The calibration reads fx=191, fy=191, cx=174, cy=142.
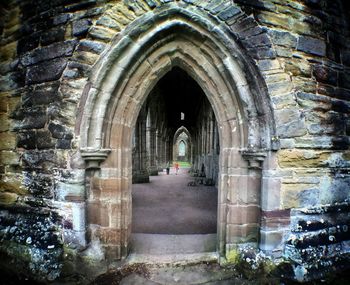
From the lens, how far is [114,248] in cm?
251

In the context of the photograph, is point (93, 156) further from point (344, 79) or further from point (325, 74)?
point (344, 79)

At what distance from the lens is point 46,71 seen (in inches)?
98.0

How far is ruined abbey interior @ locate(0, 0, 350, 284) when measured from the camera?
2.28 metres

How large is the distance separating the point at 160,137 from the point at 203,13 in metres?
13.6

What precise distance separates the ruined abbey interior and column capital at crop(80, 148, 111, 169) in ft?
0.04

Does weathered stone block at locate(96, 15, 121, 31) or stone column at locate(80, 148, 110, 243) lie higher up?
weathered stone block at locate(96, 15, 121, 31)

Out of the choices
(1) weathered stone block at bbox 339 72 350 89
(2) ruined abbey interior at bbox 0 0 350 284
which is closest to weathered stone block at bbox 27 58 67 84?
(2) ruined abbey interior at bbox 0 0 350 284

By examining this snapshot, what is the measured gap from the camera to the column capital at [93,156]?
7.50ft

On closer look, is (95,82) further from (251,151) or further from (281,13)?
(281,13)

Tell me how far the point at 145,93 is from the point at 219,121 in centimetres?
110

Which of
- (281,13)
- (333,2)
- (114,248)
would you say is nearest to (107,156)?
(114,248)

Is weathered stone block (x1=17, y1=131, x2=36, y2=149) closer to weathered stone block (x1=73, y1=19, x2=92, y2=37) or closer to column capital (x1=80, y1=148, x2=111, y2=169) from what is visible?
column capital (x1=80, y1=148, x2=111, y2=169)

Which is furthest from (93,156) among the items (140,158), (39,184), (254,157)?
(140,158)

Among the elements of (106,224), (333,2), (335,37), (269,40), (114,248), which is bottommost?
(114,248)
